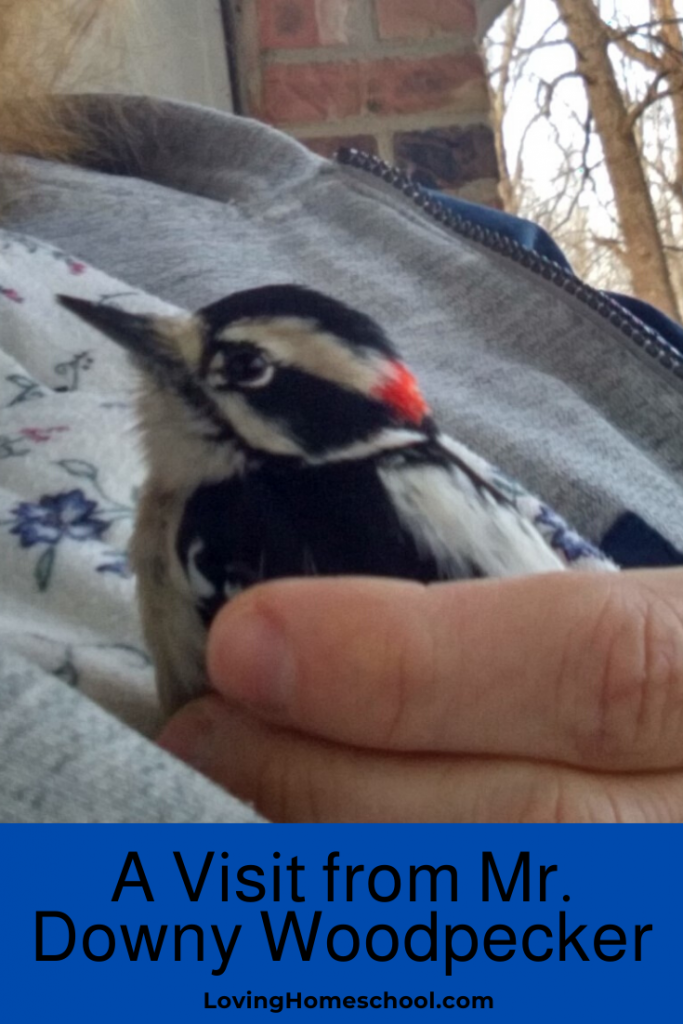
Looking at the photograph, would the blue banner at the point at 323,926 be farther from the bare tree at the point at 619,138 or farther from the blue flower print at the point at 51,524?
the bare tree at the point at 619,138

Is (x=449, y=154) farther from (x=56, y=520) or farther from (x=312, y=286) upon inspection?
(x=56, y=520)

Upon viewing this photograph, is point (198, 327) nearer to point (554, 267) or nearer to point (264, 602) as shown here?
point (264, 602)

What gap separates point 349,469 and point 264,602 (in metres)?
0.02

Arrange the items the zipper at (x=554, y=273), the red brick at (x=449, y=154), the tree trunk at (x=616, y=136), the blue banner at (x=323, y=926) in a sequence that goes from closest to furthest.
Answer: the blue banner at (x=323, y=926) → the zipper at (x=554, y=273) → the red brick at (x=449, y=154) → the tree trunk at (x=616, y=136)

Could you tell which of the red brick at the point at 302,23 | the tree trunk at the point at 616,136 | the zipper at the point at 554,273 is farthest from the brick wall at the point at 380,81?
the tree trunk at the point at 616,136

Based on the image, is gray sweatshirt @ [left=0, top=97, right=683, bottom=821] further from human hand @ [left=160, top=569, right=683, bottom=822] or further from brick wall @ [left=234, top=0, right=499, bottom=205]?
brick wall @ [left=234, top=0, right=499, bottom=205]

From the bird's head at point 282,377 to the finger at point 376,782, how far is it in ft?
0.13

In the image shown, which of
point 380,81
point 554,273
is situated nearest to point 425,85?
point 380,81

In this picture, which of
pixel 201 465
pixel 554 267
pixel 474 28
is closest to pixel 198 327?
pixel 201 465

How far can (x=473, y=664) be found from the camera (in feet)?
0.58

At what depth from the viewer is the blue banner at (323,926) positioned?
5.5 inches

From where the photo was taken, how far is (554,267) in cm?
37

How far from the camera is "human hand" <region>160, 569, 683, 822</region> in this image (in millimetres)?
155

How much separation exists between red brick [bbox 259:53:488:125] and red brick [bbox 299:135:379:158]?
0.01 m
